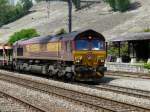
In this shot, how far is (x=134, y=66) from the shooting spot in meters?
37.5

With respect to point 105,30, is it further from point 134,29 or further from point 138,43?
point 138,43

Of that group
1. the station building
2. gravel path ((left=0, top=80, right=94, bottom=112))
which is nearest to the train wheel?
gravel path ((left=0, top=80, right=94, bottom=112))

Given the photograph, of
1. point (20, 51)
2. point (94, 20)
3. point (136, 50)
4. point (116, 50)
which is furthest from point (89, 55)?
point (94, 20)

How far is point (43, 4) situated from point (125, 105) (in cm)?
13678

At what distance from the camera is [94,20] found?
10000 cm

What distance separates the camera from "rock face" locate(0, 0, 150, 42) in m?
83.3

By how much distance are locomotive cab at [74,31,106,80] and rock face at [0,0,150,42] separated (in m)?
47.9

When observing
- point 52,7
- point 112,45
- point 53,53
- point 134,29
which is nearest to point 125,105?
point 53,53

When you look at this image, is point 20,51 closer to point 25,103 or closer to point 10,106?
point 25,103

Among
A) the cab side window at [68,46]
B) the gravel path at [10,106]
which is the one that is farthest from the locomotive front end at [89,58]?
the gravel path at [10,106]

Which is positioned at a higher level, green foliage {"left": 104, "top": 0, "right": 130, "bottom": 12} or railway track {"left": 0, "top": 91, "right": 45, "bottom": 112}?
green foliage {"left": 104, "top": 0, "right": 130, "bottom": 12}

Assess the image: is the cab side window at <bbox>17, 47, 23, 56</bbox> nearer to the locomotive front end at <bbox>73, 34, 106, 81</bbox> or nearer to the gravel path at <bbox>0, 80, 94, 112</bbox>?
the locomotive front end at <bbox>73, 34, 106, 81</bbox>

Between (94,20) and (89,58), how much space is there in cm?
7400

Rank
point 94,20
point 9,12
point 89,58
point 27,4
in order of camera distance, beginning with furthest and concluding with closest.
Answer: point 27,4, point 9,12, point 94,20, point 89,58
